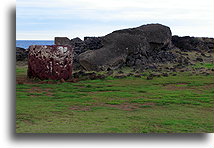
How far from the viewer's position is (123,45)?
1438cm

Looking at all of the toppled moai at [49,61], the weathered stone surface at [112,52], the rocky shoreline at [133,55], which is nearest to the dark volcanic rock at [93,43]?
the rocky shoreline at [133,55]

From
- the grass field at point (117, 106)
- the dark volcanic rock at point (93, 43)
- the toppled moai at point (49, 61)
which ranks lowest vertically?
the grass field at point (117, 106)

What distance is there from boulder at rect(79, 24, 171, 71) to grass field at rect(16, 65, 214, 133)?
9.60 ft

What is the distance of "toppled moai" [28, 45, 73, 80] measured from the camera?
1032 cm

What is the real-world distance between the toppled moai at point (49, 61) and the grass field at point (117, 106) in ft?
1.75

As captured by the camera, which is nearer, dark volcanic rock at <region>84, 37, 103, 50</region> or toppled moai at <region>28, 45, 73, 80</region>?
toppled moai at <region>28, 45, 73, 80</region>

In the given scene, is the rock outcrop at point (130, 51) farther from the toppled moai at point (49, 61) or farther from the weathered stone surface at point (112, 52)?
the toppled moai at point (49, 61)

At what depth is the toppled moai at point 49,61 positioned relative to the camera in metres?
10.3

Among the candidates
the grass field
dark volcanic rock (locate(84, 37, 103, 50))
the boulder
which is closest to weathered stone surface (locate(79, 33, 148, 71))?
the boulder

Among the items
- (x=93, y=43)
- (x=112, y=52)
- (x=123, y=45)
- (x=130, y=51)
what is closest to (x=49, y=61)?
(x=112, y=52)

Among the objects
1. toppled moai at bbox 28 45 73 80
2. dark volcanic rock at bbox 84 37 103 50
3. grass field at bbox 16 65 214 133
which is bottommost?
grass field at bbox 16 65 214 133

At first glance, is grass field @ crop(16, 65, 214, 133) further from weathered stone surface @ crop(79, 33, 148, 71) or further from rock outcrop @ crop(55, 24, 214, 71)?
rock outcrop @ crop(55, 24, 214, 71)

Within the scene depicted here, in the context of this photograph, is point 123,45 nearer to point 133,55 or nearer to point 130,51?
point 130,51

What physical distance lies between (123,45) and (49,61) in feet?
15.8
